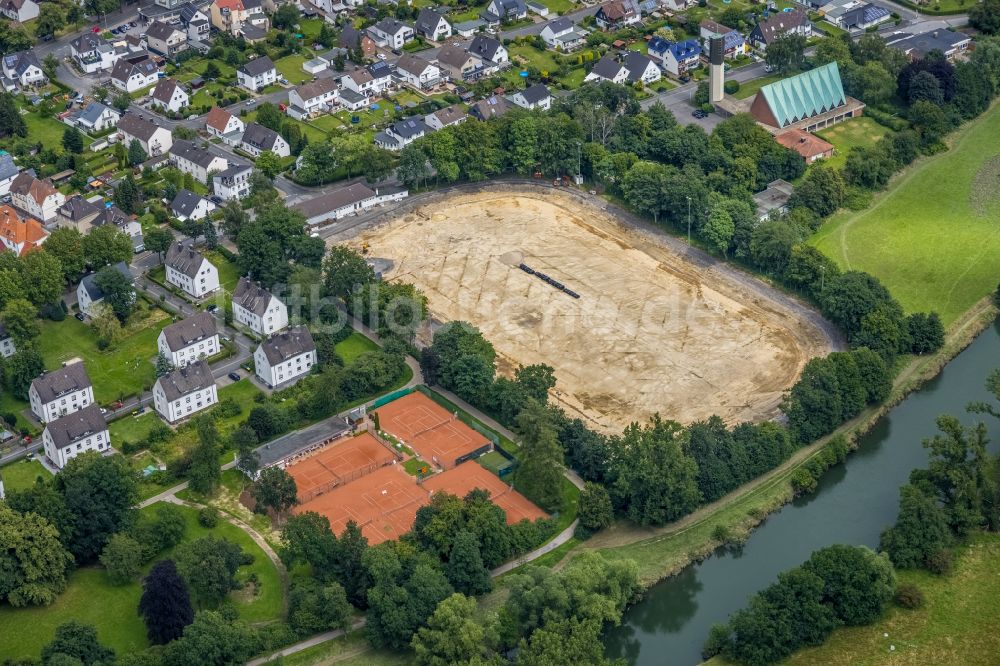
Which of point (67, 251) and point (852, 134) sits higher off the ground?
point (852, 134)

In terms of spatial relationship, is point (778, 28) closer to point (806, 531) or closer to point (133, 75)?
point (133, 75)

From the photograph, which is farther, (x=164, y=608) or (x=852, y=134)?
(x=852, y=134)

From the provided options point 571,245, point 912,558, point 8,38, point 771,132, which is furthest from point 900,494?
point 8,38

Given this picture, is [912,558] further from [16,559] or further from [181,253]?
[181,253]

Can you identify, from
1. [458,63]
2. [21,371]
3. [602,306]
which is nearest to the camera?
[21,371]

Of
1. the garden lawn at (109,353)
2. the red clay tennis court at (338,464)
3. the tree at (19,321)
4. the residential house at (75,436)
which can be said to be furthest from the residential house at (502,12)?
the residential house at (75,436)

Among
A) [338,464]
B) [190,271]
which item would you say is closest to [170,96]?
[190,271]

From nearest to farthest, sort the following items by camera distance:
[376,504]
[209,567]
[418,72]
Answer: [209,567], [376,504], [418,72]

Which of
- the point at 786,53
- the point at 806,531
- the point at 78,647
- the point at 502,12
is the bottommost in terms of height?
the point at 806,531
